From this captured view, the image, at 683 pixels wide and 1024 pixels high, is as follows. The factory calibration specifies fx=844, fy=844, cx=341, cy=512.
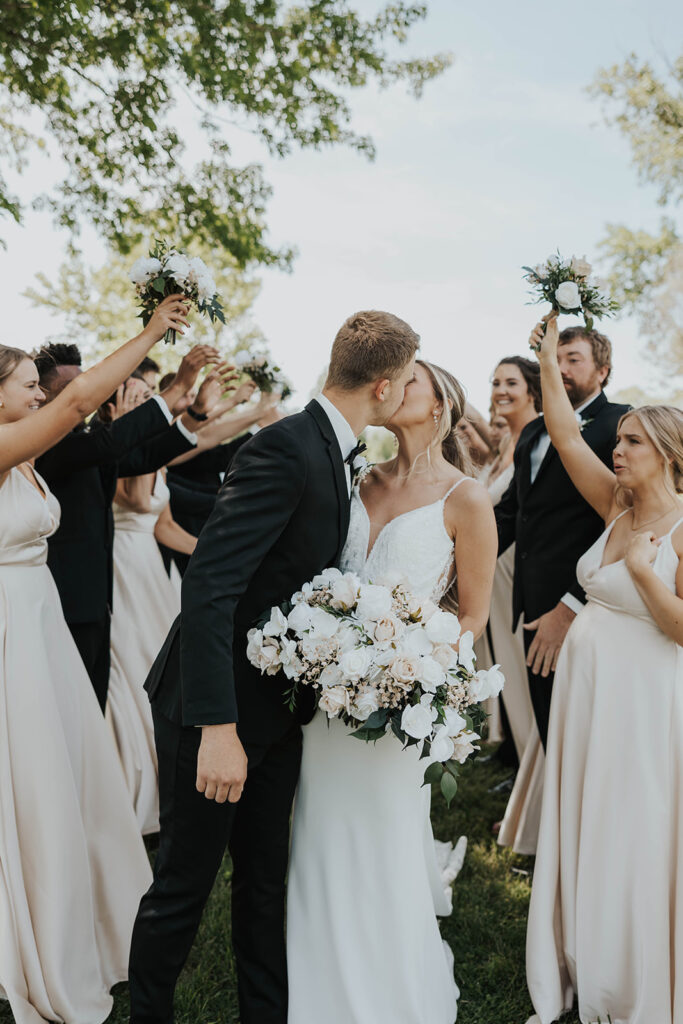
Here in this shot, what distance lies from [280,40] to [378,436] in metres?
59.6

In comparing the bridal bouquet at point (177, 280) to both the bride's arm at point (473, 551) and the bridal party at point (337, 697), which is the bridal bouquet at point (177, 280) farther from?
the bride's arm at point (473, 551)

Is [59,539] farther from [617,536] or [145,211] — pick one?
[145,211]

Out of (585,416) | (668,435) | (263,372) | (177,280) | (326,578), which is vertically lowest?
(326,578)

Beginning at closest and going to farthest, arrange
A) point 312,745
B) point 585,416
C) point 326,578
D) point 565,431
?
point 326,578, point 312,745, point 565,431, point 585,416

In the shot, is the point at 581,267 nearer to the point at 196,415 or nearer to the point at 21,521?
the point at 196,415

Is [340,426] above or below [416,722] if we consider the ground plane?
above

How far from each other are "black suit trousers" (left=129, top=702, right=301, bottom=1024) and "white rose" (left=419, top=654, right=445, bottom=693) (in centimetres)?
66

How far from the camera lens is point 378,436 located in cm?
6719

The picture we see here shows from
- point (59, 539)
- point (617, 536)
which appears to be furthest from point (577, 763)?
point (59, 539)

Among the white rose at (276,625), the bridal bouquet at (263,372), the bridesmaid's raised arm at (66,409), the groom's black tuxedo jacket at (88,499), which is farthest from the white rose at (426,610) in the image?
the bridal bouquet at (263,372)

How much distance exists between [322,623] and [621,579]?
153 centimetres

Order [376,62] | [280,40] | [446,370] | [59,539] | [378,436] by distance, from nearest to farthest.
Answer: [446,370]
[59,539]
[280,40]
[376,62]
[378,436]

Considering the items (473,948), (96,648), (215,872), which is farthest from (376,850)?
(96,648)

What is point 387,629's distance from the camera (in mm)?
2564
